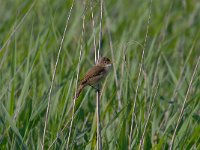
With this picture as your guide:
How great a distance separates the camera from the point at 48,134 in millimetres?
4324

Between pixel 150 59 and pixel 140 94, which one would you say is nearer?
pixel 140 94

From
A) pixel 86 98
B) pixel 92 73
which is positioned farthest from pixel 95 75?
pixel 86 98

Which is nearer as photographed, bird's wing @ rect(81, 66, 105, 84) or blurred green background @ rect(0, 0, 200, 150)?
blurred green background @ rect(0, 0, 200, 150)

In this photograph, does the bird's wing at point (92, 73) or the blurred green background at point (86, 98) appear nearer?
the blurred green background at point (86, 98)

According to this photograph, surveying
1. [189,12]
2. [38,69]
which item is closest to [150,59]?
[38,69]

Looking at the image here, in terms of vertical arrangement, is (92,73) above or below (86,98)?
above

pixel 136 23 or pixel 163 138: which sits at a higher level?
pixel 136 23

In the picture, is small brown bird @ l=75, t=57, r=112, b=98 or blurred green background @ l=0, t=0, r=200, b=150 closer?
blurred green background @ l=0, t=0, r=200, b=150

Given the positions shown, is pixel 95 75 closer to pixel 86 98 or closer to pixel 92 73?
pixel 92 73

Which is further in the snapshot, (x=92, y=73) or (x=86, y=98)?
(x=86, y=98)

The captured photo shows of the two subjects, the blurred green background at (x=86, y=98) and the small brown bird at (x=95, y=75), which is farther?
the small brown bird at (x=95, y=75)

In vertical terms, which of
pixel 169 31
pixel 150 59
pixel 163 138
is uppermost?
pixel 169 31

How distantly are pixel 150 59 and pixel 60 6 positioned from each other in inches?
80.3

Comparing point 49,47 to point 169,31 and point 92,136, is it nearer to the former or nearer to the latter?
point 92,136
